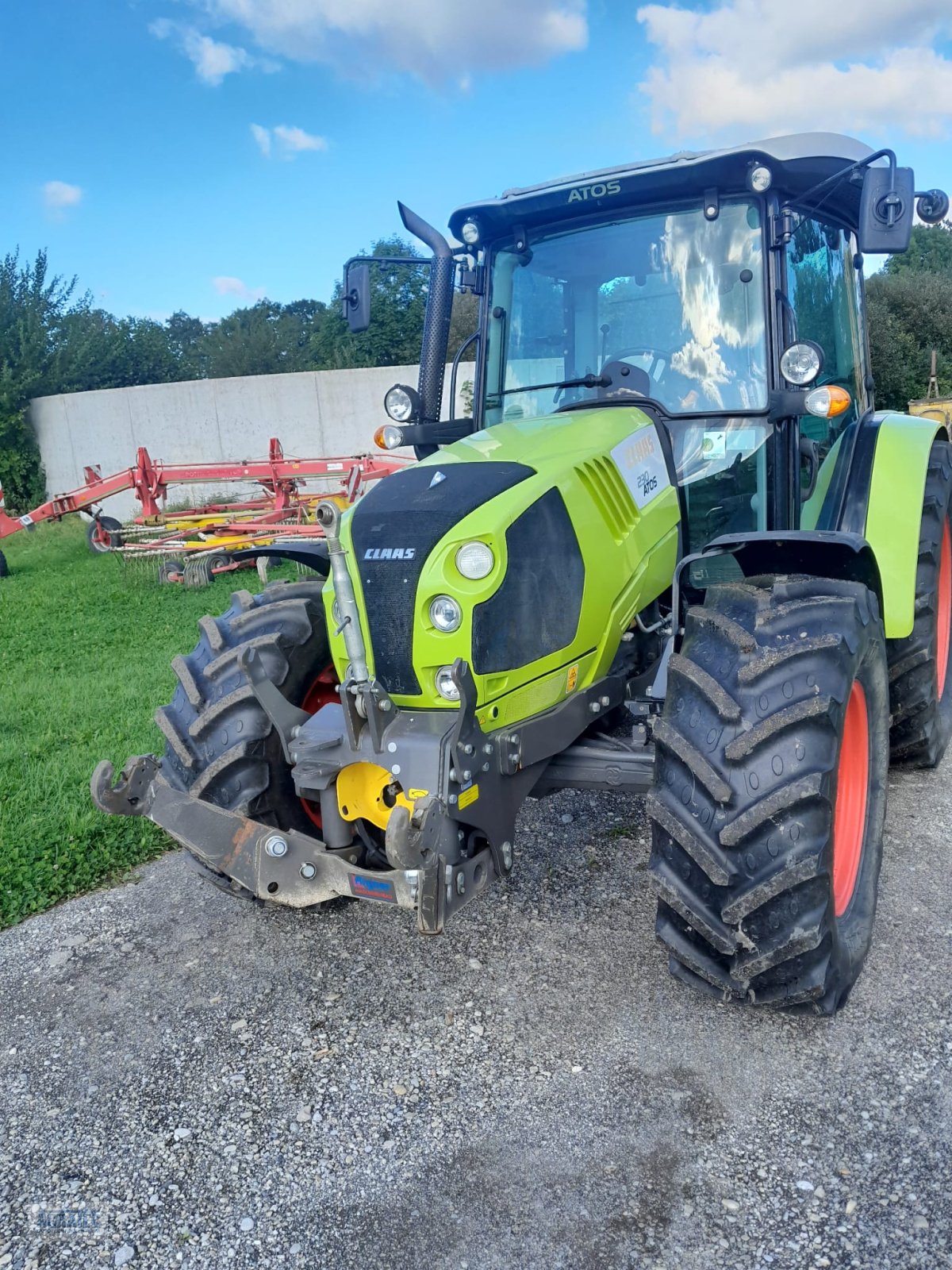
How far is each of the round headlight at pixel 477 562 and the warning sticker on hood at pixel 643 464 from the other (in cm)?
70

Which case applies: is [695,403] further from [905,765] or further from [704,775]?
[905,765]

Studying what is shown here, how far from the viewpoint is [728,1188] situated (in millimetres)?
2314

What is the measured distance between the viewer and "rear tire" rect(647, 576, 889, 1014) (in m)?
2.58

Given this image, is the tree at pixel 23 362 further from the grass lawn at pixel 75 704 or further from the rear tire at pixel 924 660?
the rear tire at pixel 924 660

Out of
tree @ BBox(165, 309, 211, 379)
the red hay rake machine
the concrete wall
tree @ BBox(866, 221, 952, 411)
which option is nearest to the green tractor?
the red hay rake machine

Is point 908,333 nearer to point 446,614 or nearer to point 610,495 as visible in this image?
point 610,495

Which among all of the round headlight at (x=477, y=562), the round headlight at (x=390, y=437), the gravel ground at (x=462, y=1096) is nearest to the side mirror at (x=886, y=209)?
the round headlight at (x=477, y=562)

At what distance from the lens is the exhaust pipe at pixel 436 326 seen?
3809 millimetres

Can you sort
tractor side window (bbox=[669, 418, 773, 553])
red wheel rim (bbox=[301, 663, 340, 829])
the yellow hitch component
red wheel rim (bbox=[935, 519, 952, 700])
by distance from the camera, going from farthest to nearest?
1. red wheel rim (bbox=[935, 519, 952, 700])
2. tractor side window (bbox=[669, 418, 773, 553])
3. red wheel rim (bbox=[301, 663, 340, 829])
4. the yellow hitch component

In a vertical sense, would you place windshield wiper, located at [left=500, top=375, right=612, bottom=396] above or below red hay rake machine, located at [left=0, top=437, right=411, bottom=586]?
above

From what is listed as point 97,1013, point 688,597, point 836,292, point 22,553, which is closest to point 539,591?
point 688,597

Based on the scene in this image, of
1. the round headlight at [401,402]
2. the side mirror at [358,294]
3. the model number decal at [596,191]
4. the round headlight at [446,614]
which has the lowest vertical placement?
the round headlight at [446,614]

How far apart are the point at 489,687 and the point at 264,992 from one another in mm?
1282

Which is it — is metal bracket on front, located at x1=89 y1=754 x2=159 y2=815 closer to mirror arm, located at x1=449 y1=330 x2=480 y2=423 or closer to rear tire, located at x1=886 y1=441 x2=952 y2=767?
mirror arm, located at x1=449 y1=330 x2=480 y2=423
